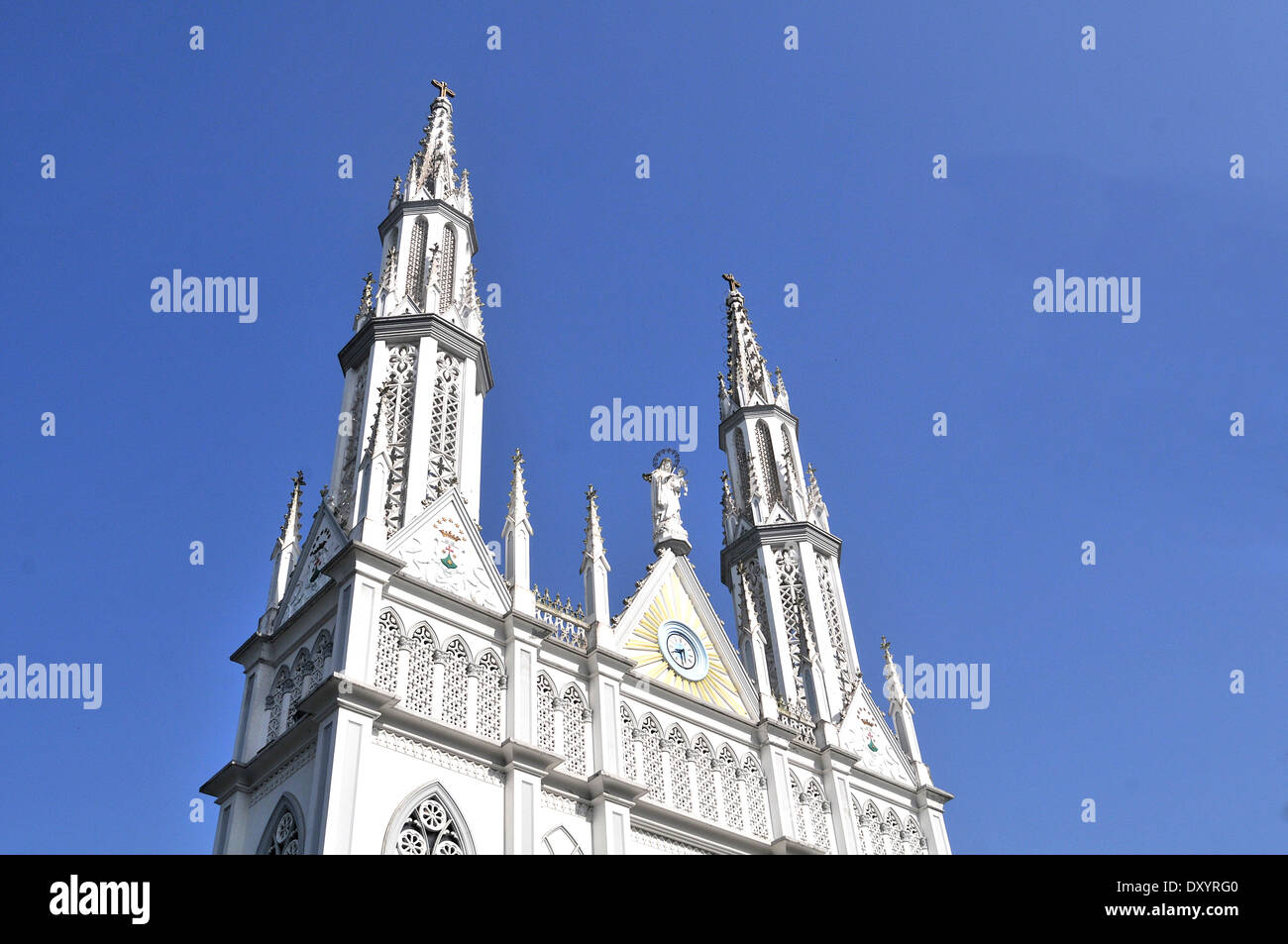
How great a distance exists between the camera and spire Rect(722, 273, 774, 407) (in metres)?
38.2

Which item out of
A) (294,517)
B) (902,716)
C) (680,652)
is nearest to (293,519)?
(294,517)

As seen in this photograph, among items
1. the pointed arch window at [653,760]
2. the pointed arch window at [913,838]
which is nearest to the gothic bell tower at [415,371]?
the pointed arch window at [653,760]

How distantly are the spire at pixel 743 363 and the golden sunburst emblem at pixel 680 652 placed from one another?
1090cm

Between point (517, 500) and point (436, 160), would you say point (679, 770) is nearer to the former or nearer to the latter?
point (517, 500)

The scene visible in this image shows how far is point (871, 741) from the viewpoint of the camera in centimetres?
3067

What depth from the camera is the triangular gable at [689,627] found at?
1046 inches

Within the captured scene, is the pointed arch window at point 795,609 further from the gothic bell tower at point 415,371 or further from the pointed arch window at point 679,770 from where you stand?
the gothic bell tower at point 415,371

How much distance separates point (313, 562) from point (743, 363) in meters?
19.5

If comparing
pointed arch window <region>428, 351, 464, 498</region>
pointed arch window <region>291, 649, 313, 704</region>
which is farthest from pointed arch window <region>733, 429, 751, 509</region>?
pointed arch window <region>291, 649, 313, 704</region>

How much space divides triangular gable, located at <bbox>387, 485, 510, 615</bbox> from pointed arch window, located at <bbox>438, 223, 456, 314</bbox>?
6.38m
